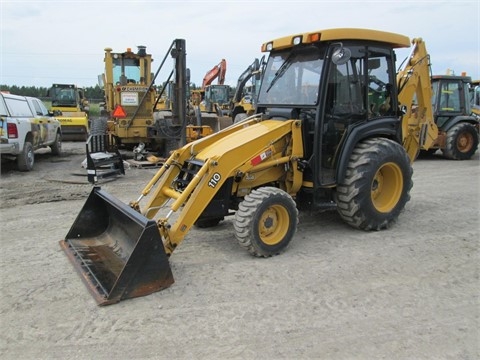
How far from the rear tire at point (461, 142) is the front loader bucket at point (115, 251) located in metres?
10.4

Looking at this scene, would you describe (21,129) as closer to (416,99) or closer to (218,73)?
(416,99)

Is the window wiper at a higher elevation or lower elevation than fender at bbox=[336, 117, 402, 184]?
higher

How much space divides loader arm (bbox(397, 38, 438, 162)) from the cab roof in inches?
22.2

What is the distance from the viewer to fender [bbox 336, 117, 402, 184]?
5113mm

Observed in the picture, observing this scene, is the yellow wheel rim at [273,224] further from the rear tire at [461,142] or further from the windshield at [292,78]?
the rear tire at [461,142]

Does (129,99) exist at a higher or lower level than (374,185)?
higher

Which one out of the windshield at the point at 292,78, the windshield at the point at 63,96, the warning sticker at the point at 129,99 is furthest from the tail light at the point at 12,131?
the windshield at the point at 63,96

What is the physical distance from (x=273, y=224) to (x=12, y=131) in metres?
7.51

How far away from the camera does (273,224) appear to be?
4695mm

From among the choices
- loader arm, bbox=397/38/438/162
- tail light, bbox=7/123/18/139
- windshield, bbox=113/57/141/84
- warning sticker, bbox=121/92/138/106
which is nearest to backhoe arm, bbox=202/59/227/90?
windshield, bbox=113/57/141/84

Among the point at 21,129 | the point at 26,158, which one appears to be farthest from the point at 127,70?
the point at 26,158

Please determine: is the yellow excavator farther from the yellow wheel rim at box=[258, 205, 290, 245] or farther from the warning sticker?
the warning sticker

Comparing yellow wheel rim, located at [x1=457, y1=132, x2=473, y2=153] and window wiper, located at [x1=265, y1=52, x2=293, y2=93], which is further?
yellow wheel rim, located at [x1=457, y1=132, x2=473, y2=153]

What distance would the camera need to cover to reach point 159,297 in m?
3.71
